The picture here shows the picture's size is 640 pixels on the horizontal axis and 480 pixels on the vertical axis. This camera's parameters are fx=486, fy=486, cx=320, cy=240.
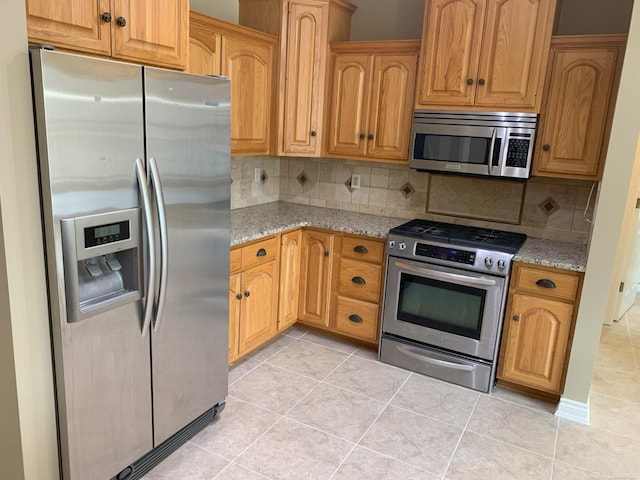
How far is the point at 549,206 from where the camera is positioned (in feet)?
10.4

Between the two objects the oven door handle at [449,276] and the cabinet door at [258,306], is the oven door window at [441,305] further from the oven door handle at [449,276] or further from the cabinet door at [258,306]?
the cabinet door at [258,306]

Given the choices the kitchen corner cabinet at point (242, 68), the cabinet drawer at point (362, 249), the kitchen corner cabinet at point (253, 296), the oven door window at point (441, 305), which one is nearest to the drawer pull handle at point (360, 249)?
the cabinet drawer at point (362, 249)

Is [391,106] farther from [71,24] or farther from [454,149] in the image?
[71,24]

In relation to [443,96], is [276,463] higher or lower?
lower

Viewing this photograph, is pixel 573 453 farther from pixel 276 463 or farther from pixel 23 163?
pixel 23 163

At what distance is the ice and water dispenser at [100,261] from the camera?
5.31 ft

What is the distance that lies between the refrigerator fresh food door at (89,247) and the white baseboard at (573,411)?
2223 mm

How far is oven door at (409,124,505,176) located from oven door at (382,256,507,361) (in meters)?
0.64

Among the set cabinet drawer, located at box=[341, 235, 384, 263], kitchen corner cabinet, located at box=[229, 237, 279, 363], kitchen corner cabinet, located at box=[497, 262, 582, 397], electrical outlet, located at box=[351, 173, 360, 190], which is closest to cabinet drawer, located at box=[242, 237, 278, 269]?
kitchen corner cabinet, located at box=[229, 237, 279, 363]

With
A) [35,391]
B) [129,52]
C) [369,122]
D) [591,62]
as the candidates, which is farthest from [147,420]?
[591,62]

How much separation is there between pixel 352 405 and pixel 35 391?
5.39ft

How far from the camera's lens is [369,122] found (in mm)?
3361

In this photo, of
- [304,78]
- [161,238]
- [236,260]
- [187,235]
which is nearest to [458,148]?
[304,78]

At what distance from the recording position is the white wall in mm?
1460
